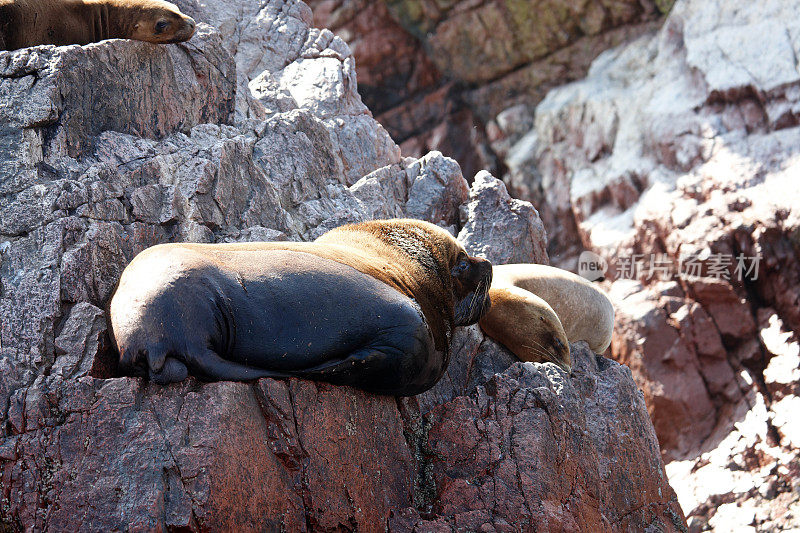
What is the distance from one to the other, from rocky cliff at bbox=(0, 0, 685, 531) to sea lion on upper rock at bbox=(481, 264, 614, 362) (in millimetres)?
489

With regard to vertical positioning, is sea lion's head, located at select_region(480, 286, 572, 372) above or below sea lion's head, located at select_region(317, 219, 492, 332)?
below

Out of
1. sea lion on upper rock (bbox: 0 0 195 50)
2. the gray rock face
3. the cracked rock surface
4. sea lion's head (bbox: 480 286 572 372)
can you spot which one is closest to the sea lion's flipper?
sea lion's head (bbox: 480 286 572 372)

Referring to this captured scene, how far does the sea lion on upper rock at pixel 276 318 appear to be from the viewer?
4.03 m

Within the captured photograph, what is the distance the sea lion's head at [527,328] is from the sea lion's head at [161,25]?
3.23 m

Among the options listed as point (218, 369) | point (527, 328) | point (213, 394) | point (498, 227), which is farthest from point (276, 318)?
point (498, 227)

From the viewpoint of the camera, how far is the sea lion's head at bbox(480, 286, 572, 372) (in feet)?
20.0

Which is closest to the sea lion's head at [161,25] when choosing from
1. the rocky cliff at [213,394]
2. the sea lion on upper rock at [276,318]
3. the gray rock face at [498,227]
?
the rocky cliff at [213,394]

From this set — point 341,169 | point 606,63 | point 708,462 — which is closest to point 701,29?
point 606,63

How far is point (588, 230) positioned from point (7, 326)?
44.9 feet

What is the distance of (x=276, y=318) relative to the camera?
4301 millimetres

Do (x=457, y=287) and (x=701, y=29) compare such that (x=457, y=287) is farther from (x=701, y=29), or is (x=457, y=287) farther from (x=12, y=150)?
(x=701, y=29)

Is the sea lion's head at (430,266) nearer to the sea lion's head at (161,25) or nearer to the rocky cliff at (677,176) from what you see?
the sea lion's head at (161,25)

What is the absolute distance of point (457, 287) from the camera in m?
5.83

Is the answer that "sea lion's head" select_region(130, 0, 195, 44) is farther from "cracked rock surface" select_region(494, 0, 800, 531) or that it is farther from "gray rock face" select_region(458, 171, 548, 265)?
"cracked rock surface" select_region(494, 0, 800, 531)
